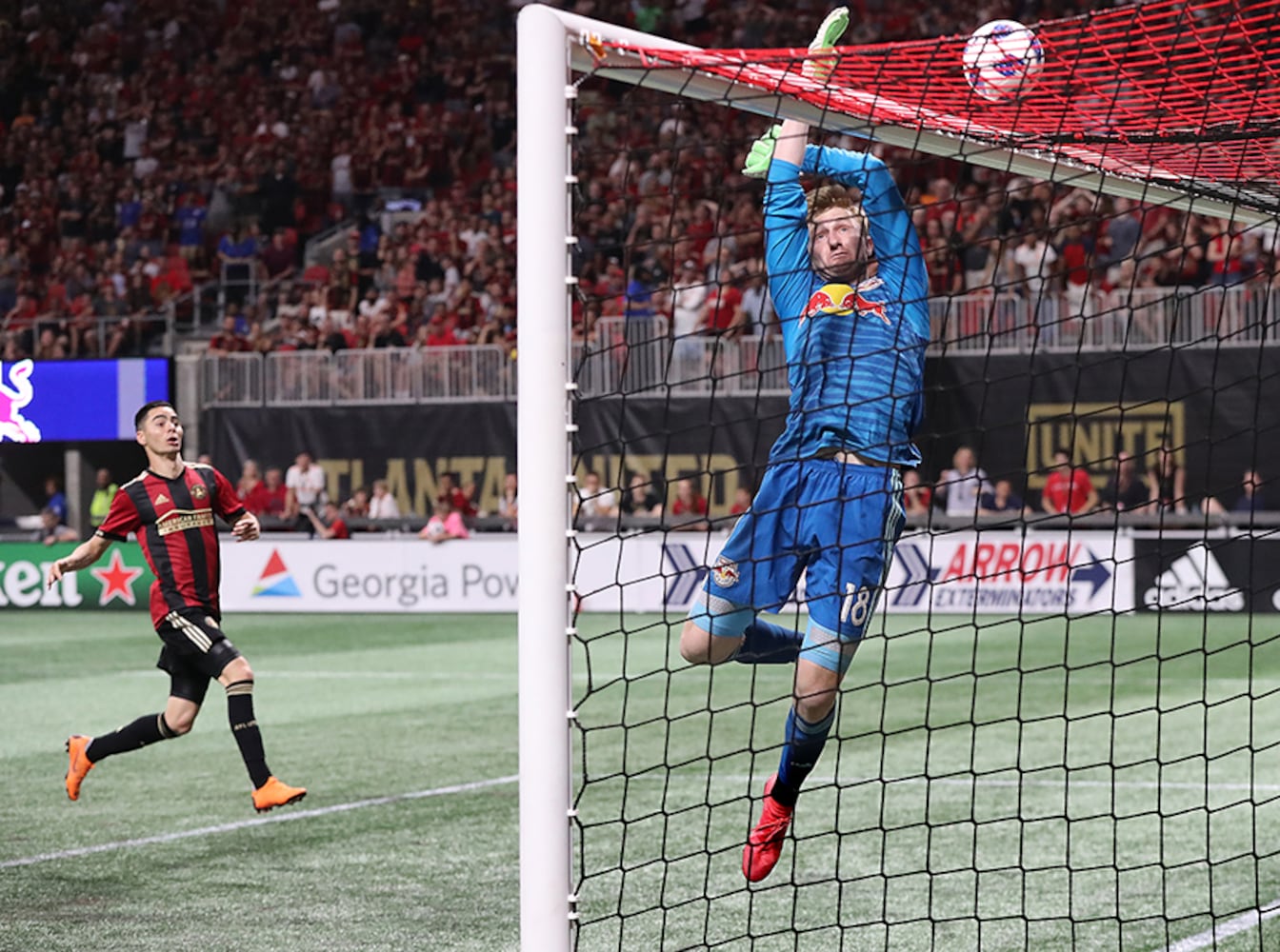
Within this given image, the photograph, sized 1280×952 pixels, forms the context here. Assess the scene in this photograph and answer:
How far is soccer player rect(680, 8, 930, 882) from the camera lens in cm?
547

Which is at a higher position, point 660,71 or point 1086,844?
point 660,71

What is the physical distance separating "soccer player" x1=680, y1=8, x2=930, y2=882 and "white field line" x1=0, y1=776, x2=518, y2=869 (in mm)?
3258

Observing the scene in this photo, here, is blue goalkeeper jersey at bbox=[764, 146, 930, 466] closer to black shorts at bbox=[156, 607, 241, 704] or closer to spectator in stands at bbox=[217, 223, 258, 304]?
black shorts at bbox=[156, 607, 241, 704]

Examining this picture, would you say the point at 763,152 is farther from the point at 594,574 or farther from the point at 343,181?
the point at 343,181

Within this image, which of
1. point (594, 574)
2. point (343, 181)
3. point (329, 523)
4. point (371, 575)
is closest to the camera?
point (594, 574)

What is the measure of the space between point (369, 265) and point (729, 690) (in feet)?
42.9

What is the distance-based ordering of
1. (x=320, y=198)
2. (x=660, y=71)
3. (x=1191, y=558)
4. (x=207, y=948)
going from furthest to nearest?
(x=320, y=198)
(x=1191, y=558)
(x=207, y=948)
(x=660, y=71)

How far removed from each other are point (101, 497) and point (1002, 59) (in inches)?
713

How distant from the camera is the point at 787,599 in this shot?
548 centimetres

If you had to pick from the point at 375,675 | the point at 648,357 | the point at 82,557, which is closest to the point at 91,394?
the point at 648,357

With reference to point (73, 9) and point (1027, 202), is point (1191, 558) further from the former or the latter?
point (73, 9)

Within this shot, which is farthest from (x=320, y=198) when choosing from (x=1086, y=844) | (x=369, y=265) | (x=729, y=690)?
(x=1086, y=844)

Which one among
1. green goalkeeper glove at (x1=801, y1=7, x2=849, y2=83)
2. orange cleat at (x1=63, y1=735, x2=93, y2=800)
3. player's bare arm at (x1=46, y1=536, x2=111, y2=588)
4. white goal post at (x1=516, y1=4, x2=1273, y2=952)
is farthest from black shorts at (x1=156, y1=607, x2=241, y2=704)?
green goalkeeper glove at (x1=801, y1=7, x2=849, y2=83)

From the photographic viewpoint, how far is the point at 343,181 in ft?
88.7
